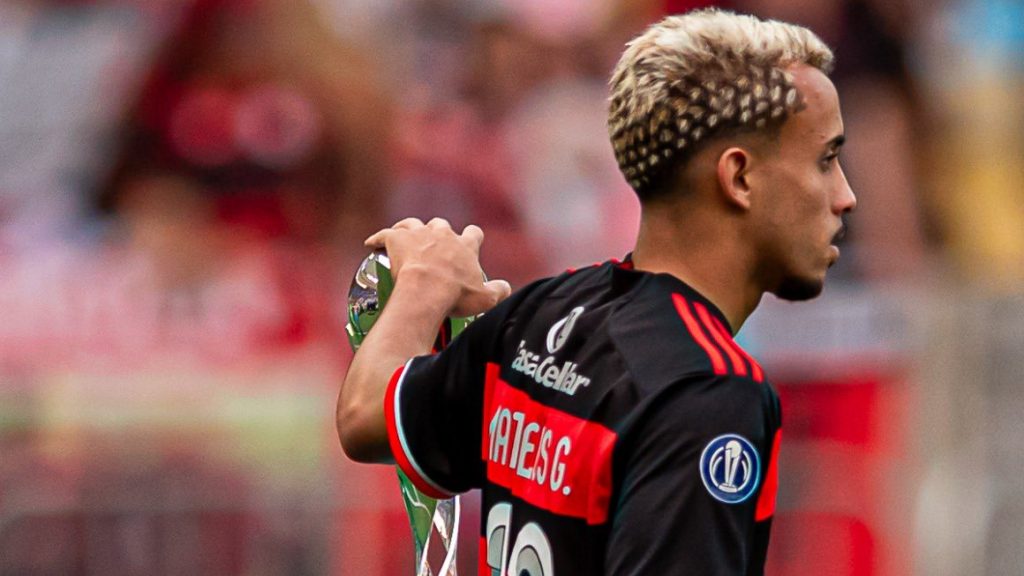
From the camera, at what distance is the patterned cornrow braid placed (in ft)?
8.39

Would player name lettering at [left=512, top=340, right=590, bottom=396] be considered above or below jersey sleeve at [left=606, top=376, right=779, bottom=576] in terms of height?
above

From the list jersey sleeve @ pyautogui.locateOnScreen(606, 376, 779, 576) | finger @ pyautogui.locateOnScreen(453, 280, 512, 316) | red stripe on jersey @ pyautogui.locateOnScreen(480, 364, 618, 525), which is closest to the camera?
jersey sleeve @ pyautogui.locateOnScreen(606, 376, 779, 576)

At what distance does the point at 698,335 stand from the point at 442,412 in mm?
554

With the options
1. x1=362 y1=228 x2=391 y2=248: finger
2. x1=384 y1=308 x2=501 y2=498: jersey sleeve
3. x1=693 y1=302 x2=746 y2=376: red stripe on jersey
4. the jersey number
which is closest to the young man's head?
x1=693 y1=302 x2=746 y2=376: red stripe on jersey

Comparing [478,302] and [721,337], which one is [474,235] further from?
[721,337]

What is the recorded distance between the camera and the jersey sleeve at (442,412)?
2818mm

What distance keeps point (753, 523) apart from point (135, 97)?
5.53m

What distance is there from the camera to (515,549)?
266cm

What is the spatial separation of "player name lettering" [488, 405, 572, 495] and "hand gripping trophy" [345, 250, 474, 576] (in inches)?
18.1

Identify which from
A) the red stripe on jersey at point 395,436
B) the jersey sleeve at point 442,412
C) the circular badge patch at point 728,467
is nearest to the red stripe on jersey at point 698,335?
the circular badge patch at point 728,467

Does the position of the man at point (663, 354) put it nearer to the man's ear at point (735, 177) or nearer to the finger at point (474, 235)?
the man's ear at point (735, 177)

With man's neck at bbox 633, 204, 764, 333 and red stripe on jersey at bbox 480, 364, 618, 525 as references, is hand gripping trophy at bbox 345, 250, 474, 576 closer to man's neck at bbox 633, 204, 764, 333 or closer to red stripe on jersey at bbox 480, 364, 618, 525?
red stripe on jersey at bbox 480, 364, 618, 525

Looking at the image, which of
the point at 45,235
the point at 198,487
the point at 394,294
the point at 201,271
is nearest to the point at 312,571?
the point at 198,487

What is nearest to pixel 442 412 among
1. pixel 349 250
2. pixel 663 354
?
pixel 663 354
